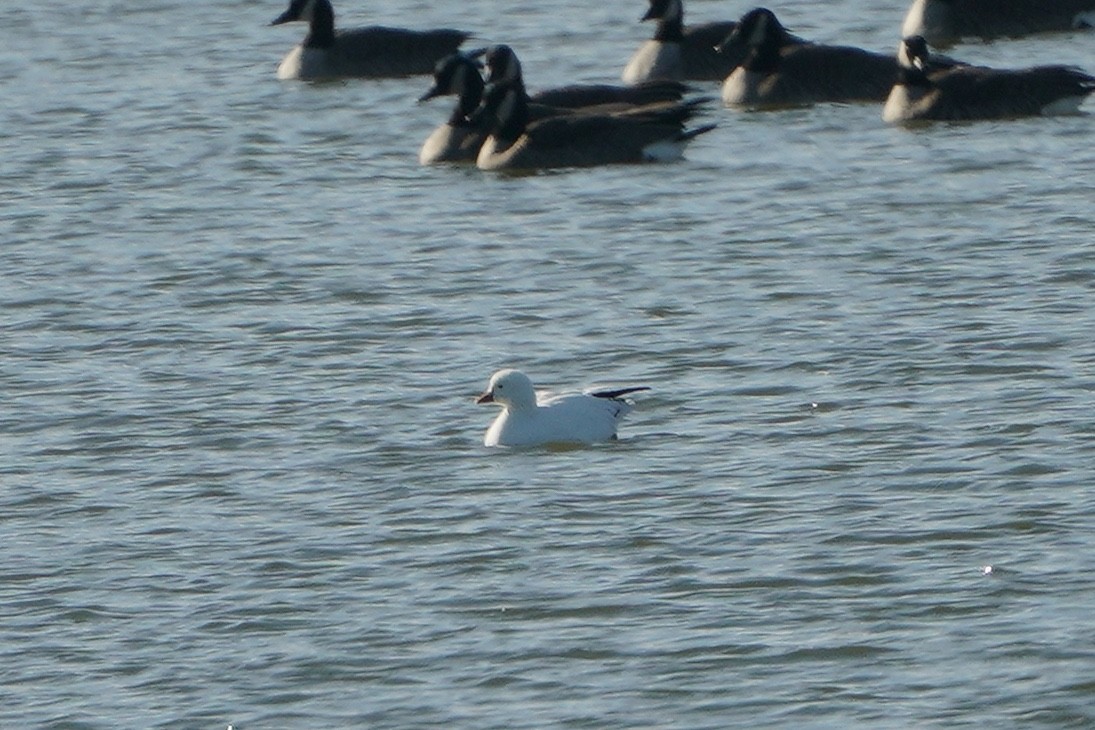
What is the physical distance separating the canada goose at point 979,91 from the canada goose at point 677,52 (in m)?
3.04

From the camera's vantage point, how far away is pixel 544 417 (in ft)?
43.9

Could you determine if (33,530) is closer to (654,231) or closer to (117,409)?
(117,409)

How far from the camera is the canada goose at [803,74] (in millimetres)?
23406

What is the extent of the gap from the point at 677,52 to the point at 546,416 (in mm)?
12082

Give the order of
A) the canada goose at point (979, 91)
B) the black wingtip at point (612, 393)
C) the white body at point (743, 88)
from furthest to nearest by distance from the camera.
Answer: the white body at point (743, 88) < the canada goose at point (979, 91) < the black wingtip at point (612, 393)

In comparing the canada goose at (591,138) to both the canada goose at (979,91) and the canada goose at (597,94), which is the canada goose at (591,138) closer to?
the canada goose at (597,94)

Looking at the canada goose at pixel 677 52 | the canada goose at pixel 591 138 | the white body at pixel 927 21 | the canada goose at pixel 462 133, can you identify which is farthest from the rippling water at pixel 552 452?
the white body at pixel 927 21

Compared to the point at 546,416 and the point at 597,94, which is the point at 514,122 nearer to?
the point at 597,94

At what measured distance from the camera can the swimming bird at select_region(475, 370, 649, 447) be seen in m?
13.3

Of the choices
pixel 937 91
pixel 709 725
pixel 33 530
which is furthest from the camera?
pixel 937 91

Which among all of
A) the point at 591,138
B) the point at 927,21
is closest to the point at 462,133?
the point at 591,138

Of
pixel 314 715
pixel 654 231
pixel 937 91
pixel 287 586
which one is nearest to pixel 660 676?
pixel 314 715

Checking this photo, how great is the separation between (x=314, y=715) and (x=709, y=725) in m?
1.47

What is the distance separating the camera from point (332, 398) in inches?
571
